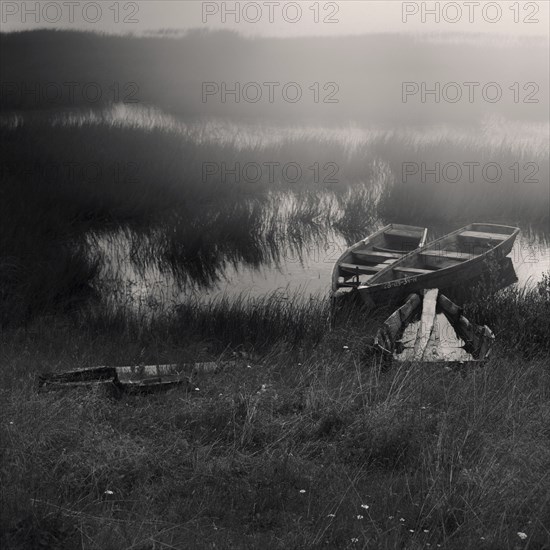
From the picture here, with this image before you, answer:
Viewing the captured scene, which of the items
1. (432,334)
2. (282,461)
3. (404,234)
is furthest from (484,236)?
(282,461)

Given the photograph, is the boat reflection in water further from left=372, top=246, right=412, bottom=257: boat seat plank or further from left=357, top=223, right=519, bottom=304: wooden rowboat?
left=372, top=246, right=412, bottom=257: boat seat plank

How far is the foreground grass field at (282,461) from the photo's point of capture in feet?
15.0

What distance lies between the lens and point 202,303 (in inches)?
441

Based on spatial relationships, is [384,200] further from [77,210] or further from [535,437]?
[535,437]

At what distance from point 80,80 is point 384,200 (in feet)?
56.2

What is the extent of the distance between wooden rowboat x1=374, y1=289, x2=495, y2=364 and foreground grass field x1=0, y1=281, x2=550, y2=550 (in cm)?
79

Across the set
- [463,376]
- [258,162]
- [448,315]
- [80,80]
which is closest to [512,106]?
[80,80]

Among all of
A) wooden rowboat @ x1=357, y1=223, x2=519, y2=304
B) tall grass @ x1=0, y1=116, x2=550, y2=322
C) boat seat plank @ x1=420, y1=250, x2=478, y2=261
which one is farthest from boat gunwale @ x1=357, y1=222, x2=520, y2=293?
tall grass @ x1=0, y1=116, x2=550, y2=322

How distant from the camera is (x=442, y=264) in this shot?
1336 cm

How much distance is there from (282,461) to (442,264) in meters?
8.47

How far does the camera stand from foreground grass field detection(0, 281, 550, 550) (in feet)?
15.0

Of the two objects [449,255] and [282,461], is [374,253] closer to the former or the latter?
[449,255]

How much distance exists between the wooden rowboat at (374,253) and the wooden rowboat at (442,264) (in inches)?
8.0

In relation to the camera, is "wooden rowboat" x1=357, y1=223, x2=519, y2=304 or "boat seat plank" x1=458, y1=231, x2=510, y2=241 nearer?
"wooden rowboat" x1=357, y1=223, x2=519, y2=304
